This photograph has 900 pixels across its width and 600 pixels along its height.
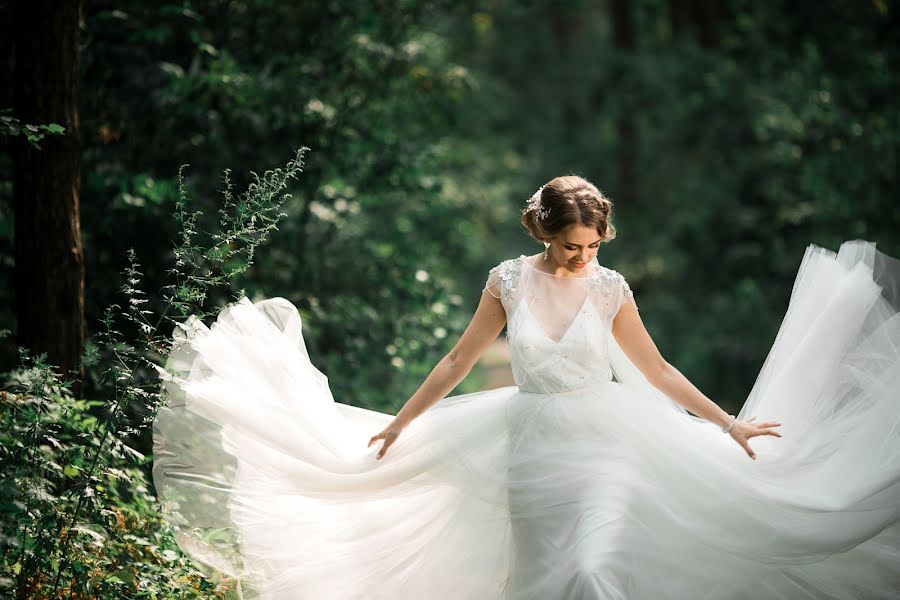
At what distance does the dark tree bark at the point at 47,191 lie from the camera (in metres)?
4.68

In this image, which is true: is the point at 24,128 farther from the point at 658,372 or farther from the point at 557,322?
the point at 658,372

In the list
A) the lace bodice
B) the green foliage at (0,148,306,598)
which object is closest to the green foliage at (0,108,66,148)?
the green foliage at (0,148,306,598)

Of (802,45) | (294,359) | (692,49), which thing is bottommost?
(294,359)

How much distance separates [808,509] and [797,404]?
0.60 meters

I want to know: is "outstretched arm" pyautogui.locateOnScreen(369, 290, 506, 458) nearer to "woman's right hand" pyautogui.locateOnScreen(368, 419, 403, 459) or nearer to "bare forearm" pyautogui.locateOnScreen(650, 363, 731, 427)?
"woman's right hand" pyautogui.locateOnScreen(368, 419, 403, 459)

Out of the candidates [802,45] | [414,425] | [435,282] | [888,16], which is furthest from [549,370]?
[802,45]

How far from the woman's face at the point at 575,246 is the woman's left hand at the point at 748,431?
3.32 feet

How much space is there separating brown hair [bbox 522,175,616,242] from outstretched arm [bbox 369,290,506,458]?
0.41 m

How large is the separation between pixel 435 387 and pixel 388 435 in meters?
0.31

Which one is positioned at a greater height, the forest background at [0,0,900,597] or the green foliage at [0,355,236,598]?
the forest background at [0,0,900,597]

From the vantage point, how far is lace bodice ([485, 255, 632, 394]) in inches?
163

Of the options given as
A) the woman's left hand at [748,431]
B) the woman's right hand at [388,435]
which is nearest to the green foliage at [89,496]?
the woman's right hand at [388,435]

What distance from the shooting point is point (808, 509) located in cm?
406

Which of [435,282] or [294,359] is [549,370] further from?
[435,282]
